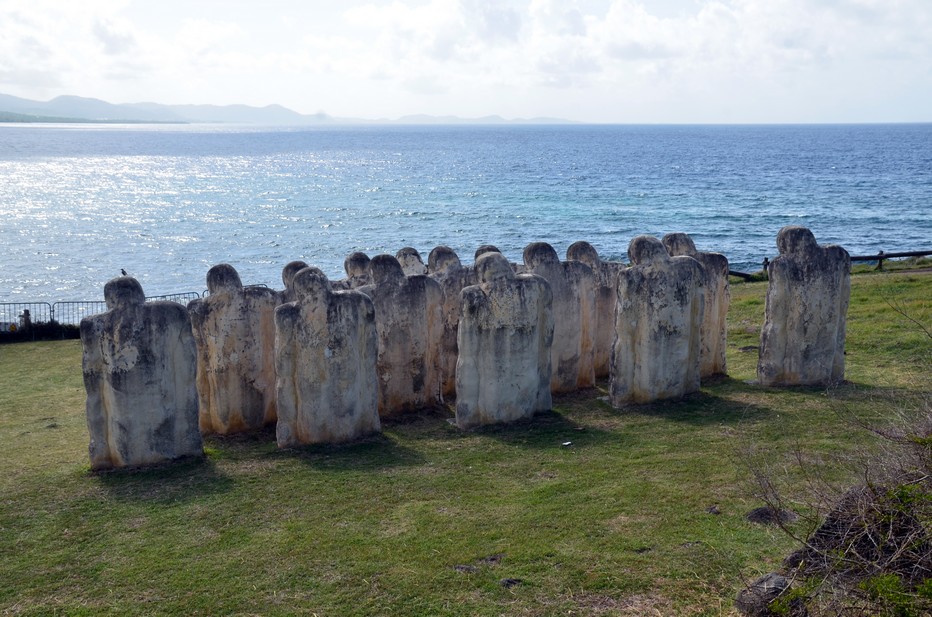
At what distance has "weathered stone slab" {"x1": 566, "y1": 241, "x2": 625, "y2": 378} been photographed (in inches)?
680

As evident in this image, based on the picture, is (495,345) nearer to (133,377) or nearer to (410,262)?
(410,262)

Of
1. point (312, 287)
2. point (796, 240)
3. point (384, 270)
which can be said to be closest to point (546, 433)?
point (384, 270)

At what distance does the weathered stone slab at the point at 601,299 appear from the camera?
17.3 meters

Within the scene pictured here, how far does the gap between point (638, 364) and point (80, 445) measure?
8.87 metres

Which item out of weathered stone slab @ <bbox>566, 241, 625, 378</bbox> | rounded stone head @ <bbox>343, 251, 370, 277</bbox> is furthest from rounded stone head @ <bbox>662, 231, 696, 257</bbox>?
rounded stone head @ <bbox>343, 251, 370, 277</bbox>

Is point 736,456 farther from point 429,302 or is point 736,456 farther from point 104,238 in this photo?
point 104,238

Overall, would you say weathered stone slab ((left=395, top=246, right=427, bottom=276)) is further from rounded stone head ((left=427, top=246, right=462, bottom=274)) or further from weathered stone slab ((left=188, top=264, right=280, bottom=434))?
weathered stone slab ((left=188, top=264, right=280, bottom=434))

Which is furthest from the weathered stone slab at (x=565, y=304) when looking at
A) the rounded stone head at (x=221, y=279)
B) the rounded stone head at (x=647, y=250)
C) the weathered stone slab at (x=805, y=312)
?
the rounded stone head at (x=221, y=279)

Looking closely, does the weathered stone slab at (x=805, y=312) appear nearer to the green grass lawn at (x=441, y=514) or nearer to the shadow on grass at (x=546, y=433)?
the green grass lawn at (x=441, y=514)

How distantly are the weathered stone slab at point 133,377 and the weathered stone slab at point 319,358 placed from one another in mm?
1437

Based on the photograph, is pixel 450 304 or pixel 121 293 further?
pixel 450 304

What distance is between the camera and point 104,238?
58375 millimetres

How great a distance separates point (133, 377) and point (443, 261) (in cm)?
632

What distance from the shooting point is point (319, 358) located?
1358cm
